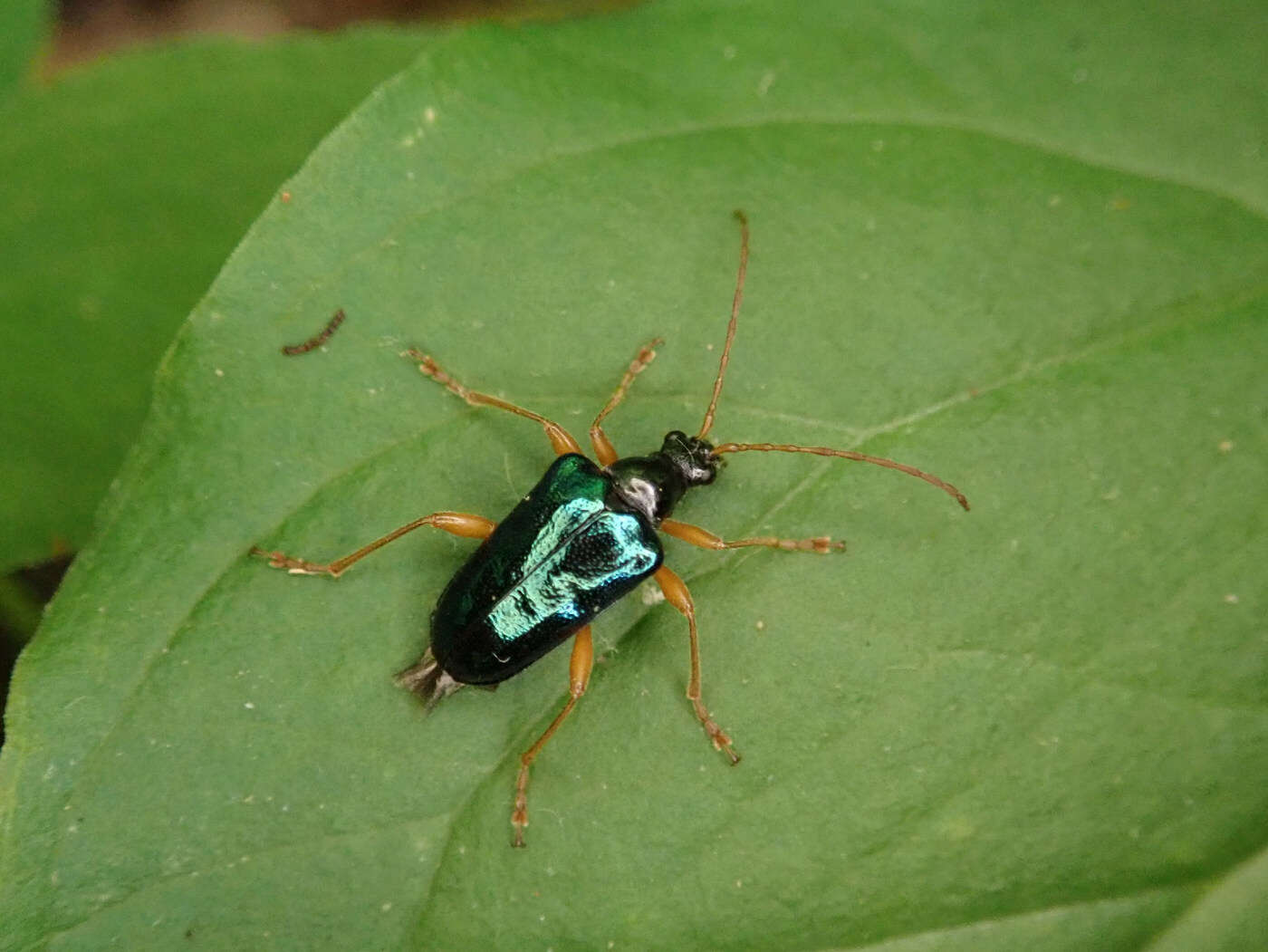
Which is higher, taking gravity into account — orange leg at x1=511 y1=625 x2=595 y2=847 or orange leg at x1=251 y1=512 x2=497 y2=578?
orange leg at x1=251 y1=512 x2=497 y2=578

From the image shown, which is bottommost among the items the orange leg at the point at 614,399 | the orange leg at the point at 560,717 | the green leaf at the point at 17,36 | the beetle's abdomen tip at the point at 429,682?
the orange leg at the point at 560,717

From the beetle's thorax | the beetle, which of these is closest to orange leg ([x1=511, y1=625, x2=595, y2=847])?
the beetle

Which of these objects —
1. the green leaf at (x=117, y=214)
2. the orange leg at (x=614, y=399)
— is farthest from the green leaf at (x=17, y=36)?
the orange leg at (x=614, y=399)

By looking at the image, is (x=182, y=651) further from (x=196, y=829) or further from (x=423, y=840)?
(x=423, y=840)

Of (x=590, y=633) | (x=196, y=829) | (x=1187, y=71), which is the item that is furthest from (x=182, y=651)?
(x=1187, y=71)

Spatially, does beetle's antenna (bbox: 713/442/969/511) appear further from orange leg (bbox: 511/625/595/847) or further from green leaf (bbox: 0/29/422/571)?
green leaf (bbox: 0/29/422/571)

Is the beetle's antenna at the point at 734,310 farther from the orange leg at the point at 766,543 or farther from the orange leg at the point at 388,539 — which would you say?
the orange leg at the point at 388,539
